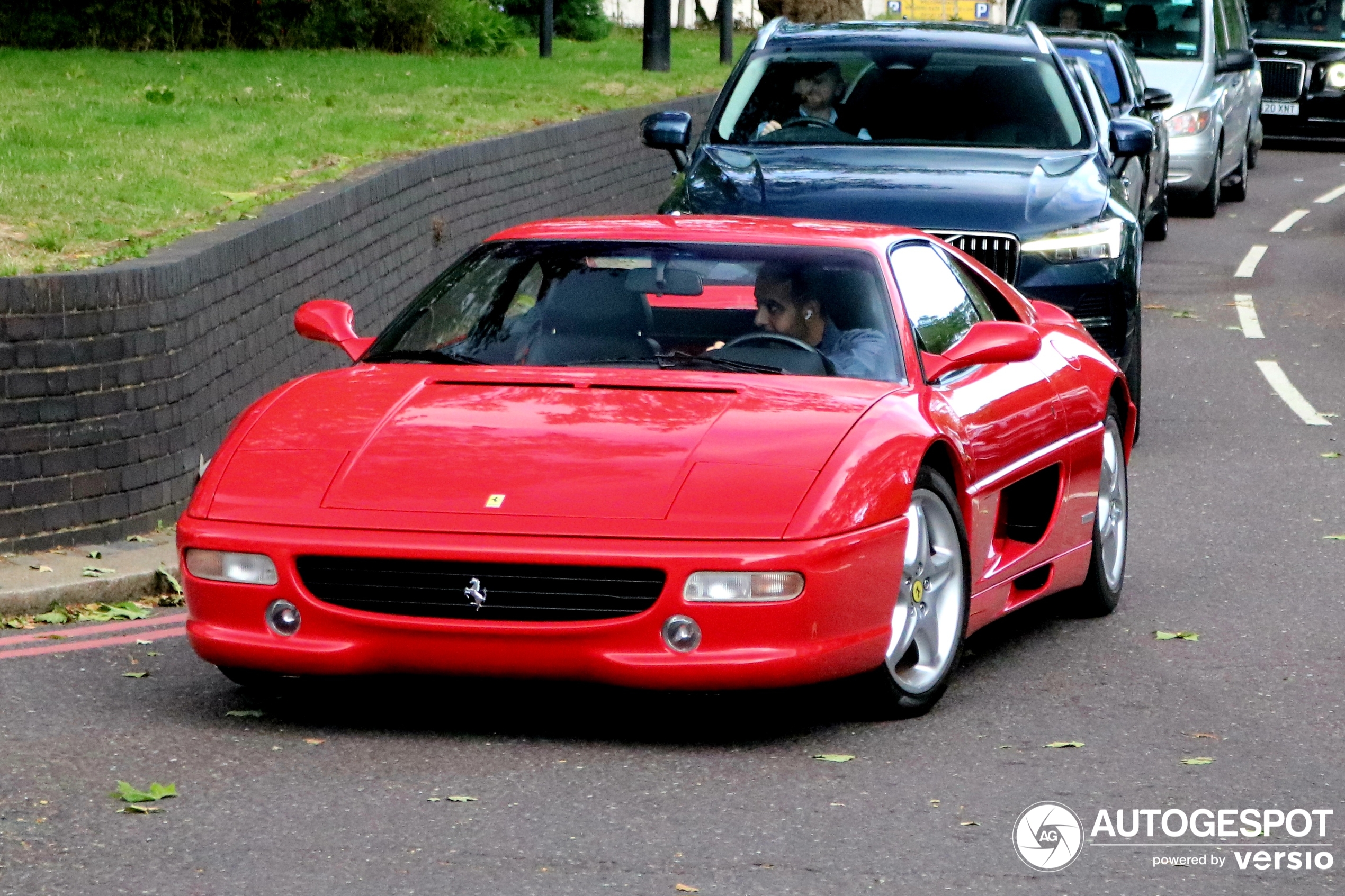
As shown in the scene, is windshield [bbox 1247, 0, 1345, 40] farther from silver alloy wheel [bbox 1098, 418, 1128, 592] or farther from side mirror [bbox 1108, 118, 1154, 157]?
silver alloy wheel [bbox 1098, 418, 1128, 592]

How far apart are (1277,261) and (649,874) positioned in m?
17.0

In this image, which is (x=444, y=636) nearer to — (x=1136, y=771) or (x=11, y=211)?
(x=1136, y=771)

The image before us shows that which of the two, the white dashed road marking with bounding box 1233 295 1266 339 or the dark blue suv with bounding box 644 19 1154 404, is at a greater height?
the dark blue suv with bounding box 644 19 1154 404

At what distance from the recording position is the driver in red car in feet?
23.8

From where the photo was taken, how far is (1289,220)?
24.4m

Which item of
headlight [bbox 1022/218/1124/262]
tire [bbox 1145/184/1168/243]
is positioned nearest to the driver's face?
headlight [bbox 1022/218/1124/262]

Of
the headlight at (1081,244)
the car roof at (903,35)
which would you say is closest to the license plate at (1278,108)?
A: the car roof at (903,35)

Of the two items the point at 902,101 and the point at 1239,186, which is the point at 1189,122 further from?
the point at 902,101

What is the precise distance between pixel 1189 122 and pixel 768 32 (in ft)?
36.2

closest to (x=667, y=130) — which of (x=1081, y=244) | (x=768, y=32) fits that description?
(x=768, y=32)

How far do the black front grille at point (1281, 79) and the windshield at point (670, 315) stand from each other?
25.0m

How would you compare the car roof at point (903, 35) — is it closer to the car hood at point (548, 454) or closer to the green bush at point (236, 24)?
the car hood at point (548, 454)

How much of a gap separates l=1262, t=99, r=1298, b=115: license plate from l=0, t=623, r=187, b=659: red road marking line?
2592 centimetres

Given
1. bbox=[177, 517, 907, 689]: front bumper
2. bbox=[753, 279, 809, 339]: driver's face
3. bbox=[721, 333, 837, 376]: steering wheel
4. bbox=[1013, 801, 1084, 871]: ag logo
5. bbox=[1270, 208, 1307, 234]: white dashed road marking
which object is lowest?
bbox=[1270, 208, 1307, 234]: white dashed road marking
